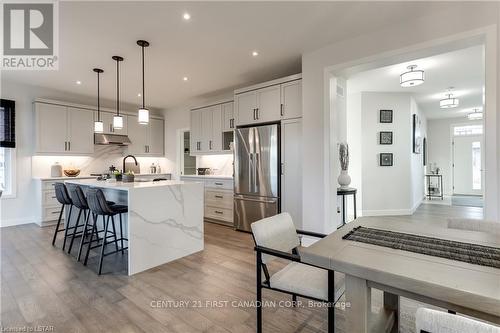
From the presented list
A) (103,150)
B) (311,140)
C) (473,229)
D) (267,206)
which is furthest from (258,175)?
(103,150)

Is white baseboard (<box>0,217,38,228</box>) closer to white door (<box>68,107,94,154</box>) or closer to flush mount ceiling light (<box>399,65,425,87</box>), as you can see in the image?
white door (<box>68,107,94,154</box>)

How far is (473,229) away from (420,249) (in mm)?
836

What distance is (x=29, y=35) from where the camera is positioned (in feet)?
9.95

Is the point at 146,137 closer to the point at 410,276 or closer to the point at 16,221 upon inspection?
the point at 16,221

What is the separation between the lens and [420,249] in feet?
4.41

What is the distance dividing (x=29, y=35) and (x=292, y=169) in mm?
3816

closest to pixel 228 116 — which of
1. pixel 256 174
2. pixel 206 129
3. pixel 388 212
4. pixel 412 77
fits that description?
pixel 206 129

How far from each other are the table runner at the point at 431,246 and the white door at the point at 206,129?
14.4 ft

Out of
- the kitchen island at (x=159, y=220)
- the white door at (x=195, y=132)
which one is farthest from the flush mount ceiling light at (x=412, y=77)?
the white door at (x=195, y=132)

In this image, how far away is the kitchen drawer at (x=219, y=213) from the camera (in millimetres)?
4922

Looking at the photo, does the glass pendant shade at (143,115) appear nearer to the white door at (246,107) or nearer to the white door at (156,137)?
the white door at (246,107)

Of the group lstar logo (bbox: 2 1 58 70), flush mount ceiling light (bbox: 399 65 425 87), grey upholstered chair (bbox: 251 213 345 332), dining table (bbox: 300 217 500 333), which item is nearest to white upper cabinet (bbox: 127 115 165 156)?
lstar logo (bbox: 2 1 58 70)

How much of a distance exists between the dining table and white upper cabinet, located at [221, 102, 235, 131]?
3900mm

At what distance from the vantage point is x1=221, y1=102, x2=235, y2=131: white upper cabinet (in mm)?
5164
